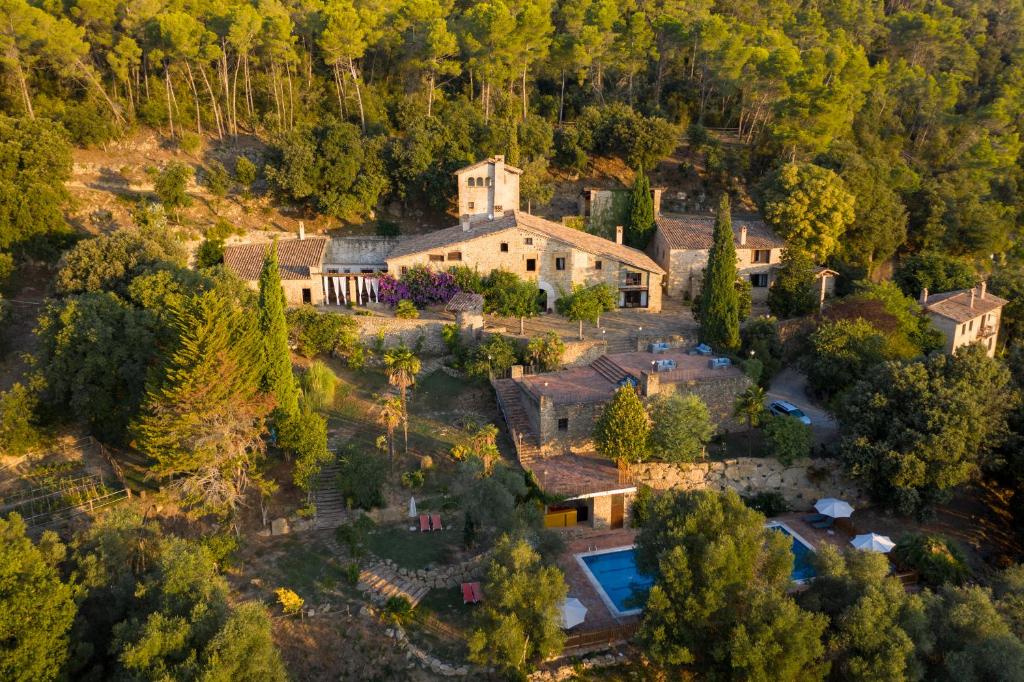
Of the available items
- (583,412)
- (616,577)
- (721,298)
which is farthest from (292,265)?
(616,577)

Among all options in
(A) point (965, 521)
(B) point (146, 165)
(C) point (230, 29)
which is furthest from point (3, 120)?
(A) point (965, 521)

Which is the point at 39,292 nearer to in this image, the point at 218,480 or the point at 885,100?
the point at 218,480

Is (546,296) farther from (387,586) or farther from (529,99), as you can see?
(529,99)

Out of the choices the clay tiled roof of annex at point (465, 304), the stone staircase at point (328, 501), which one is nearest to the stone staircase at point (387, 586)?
the stone staircase at point (328, 501)

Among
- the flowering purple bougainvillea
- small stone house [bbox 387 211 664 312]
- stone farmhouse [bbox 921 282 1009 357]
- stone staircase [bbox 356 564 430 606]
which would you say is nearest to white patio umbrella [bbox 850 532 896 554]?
stone staircase [bbox 356 564 430 606]

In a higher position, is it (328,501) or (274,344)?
(274,344)

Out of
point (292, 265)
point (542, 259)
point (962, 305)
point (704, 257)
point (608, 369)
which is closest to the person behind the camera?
point (608, 369)
